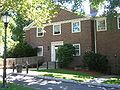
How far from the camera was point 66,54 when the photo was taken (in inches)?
1388

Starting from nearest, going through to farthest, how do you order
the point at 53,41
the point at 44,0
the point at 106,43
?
the point at 44,0 → the point at 106,43 → the point at 53,41

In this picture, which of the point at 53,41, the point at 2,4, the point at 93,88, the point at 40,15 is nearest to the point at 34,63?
the point at 53,41

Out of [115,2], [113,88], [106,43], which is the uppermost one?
[115,2]

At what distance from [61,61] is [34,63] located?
5.29 m

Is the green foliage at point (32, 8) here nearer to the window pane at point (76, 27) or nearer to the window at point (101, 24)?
the window at point (101, 24)

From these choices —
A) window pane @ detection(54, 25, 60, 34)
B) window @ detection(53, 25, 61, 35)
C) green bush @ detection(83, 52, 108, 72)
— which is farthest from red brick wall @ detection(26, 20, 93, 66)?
green bush @ detection(83, 52, 108, 72)

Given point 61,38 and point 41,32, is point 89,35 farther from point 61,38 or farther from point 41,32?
point 41,32

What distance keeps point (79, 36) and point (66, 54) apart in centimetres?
324

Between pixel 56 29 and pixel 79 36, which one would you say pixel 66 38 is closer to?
pixel 79 36

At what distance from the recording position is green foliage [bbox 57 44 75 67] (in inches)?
1388

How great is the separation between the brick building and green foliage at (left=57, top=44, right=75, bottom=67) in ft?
4.81

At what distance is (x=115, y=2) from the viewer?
73.4 ft

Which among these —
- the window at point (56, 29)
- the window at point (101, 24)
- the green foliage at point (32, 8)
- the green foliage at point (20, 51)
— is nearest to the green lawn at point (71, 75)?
the green foliage at point (32, 8)

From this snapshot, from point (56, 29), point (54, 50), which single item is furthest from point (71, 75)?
point (56, 29)
